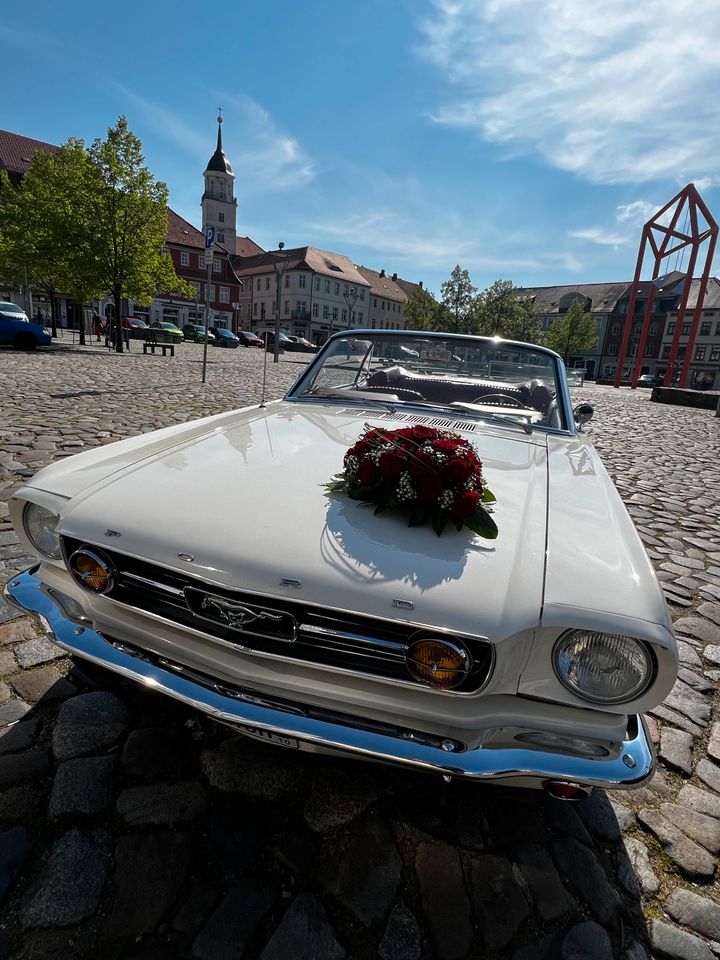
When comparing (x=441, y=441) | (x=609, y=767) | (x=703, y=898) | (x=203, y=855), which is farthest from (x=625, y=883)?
(x=441, y=441)

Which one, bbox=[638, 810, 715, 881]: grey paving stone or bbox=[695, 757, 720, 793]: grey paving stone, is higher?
bbox=[695, 757, 720, 793]: grey paving stone

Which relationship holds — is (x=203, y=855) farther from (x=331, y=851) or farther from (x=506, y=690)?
(x=506, y=690)

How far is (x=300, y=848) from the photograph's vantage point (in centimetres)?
157

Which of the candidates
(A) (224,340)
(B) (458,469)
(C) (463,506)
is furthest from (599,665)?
(A) (224,340)

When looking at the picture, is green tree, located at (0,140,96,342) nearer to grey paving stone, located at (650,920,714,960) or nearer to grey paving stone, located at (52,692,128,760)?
grey paving stone, located at (52,692,128,760)

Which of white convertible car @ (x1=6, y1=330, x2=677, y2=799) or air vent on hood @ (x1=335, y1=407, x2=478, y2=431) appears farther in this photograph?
air vent on hood @ (x1=335, y1=407, x2=478, y2=431)

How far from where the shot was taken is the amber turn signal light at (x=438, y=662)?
4.32 feet

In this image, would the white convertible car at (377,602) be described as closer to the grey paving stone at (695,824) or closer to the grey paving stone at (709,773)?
the grey paving stone at (695,824)

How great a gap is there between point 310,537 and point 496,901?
45.1 inches

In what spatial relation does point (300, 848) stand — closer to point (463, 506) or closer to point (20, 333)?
point (463, 506)

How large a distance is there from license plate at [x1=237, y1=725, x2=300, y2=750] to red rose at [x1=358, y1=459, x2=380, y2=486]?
2.62ft

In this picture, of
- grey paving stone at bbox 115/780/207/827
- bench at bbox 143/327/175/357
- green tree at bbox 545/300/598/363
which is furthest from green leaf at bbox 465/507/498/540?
green tree at bbox 545/300/598/363

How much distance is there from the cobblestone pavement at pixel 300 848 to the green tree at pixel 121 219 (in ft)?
71.8

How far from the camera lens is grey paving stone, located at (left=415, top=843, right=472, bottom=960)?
1355 mm
